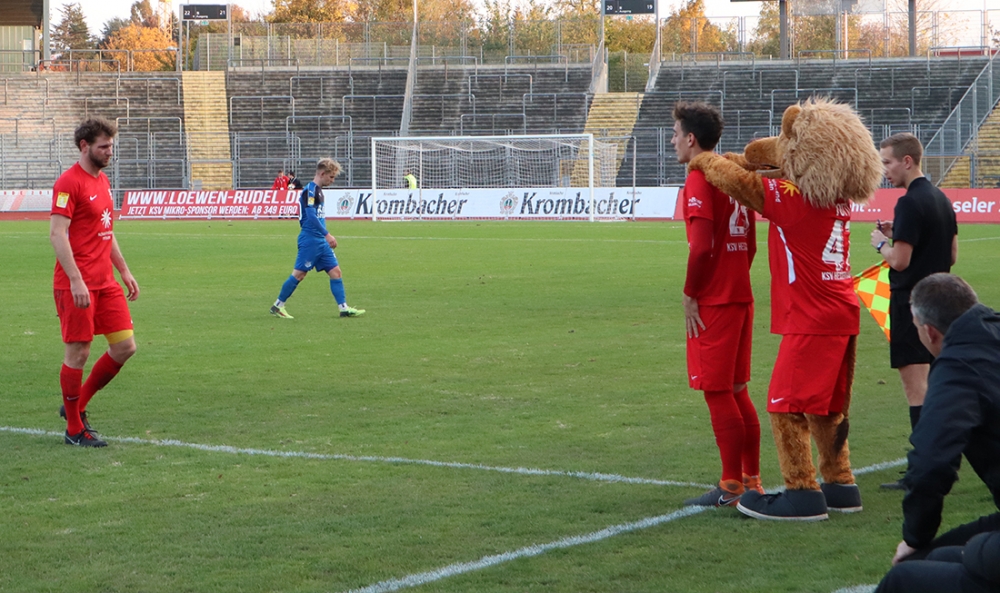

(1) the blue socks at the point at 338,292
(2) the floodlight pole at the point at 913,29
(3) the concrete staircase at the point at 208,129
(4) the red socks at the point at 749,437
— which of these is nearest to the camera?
(4) the red socks at the point at 749,437

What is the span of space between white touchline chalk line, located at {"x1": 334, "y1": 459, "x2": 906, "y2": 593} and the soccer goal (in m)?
31.6

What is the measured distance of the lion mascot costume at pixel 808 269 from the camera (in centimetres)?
540

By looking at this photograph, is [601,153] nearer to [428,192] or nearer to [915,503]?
[428,192]

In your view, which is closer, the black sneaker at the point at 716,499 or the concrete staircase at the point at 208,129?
the black sneaker at the point at 716,499

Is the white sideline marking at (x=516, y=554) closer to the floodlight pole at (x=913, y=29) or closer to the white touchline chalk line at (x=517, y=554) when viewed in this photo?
the white touchline chalk line at (x=517, y=554)

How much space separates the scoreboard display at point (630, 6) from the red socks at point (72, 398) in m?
55.6

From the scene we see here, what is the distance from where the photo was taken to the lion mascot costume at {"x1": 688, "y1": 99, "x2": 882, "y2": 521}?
5.40m

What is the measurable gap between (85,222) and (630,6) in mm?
55788

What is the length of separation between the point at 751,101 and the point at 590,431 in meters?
43.4

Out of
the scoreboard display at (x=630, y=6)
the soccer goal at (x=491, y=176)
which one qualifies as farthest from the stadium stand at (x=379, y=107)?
the scoreboard display at (x=630, y=6)

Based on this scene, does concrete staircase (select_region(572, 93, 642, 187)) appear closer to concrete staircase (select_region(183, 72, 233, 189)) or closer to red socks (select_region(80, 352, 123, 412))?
concrete staircase (select_region(183, 72, 233, 189))

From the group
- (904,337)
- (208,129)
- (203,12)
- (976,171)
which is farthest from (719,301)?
(203,12)

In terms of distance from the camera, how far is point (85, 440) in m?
7.41

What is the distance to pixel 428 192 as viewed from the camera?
39.0m
